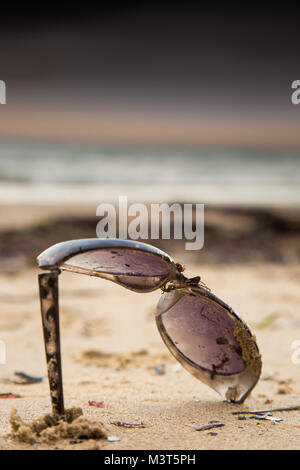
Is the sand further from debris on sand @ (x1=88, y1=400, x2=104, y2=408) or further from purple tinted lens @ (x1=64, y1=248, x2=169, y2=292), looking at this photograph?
purple tinted lens @ (x1=64, y1=248, x2=169, y2=292)

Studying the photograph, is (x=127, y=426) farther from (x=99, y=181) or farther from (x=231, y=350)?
(x=99, y=181)

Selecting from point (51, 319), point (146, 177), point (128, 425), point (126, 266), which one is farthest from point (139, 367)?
point (146, 177)

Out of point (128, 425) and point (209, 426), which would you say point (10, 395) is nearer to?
point (128, 425)

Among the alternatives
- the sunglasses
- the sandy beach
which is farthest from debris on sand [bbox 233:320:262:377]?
the sandy beach

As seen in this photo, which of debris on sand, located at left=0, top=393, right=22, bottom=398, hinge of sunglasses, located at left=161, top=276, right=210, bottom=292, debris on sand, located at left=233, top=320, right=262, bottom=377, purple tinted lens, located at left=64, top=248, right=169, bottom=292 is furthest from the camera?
debris on sand, located at left=0, top=393, right=22, bottom=398

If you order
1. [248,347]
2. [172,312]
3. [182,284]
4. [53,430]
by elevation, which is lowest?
[53,430]
